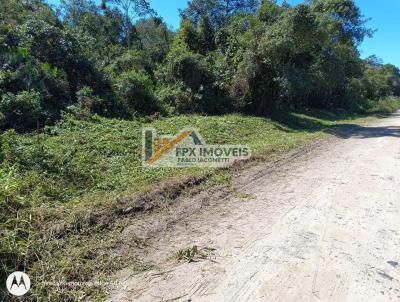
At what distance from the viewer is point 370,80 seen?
3412 centimetres

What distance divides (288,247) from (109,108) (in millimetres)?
9214

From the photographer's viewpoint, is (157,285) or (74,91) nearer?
(157,285)

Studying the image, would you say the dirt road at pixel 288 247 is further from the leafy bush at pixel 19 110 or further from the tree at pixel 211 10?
the tree at pixel 211 10

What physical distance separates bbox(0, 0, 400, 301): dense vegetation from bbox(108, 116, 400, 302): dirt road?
76 cm

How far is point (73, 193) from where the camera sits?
4703 millimetres

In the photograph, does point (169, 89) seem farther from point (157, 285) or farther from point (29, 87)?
point (157, 285)

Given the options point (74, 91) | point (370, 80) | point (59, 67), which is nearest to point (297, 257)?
point (74, 91)

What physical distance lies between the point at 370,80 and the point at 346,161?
3215 centimetres

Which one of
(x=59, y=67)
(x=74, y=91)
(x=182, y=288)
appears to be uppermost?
(x=59, y=67)

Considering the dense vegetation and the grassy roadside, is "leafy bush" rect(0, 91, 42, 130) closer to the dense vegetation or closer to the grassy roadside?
the dense vegetation

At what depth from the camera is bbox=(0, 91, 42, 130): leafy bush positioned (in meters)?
7.87
